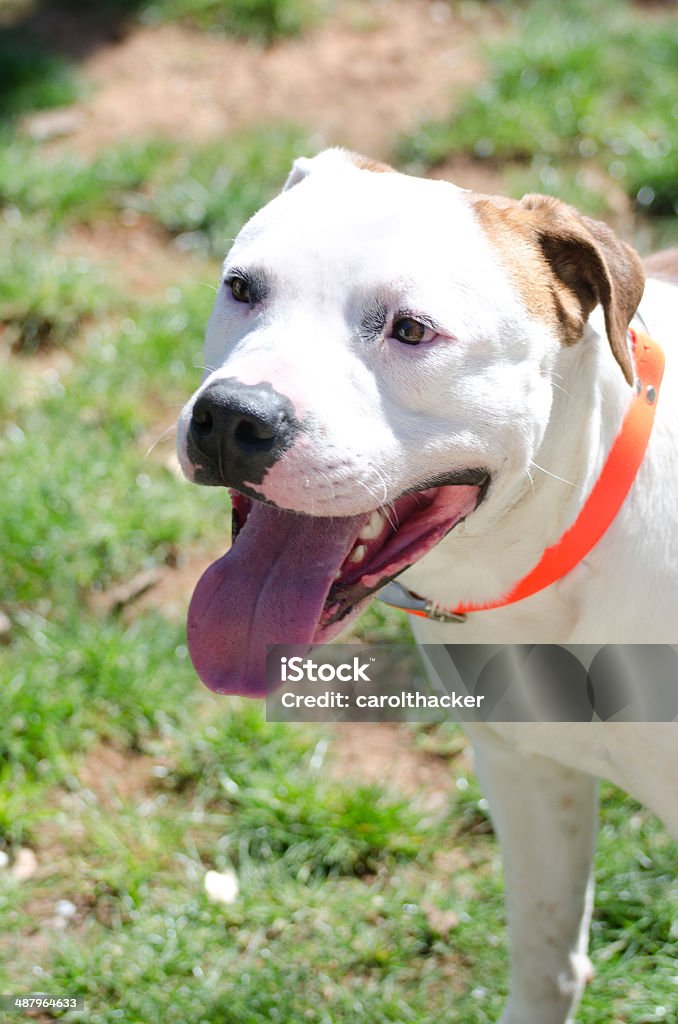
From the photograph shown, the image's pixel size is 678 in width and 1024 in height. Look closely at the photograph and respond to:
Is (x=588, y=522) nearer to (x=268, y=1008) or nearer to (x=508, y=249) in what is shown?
(x=508, y=249)

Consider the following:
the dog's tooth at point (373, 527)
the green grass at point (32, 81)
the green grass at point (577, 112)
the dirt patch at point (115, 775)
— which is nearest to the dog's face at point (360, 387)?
the dog's tooth at point (373, 527)

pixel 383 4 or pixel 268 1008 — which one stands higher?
pixel 383 4

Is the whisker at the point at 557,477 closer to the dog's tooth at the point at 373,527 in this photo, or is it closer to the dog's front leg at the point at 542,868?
the dog's tooth at the point at 373,527

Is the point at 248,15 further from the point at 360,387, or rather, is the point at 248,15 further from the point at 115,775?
the point at 360,387

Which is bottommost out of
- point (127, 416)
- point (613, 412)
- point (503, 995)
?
point (503, 995)

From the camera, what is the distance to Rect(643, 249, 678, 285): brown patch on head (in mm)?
2797

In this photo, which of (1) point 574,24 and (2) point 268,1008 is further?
(1) point 574,24

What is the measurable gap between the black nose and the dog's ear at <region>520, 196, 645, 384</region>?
584 mm

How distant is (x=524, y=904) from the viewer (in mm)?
2818

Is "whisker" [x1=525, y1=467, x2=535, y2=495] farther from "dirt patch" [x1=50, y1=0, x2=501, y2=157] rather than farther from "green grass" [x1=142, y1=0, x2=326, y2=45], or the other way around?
"green grass" [x1=142, y1=0, x2=326, y2=45]

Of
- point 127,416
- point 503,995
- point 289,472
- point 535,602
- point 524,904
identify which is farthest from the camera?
point 127,416

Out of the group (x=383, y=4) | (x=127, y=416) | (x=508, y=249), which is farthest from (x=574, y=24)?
(x=508, y=249)

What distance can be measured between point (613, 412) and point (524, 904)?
1168 millimetres

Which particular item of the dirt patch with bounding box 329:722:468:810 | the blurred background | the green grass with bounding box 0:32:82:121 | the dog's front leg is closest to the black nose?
the dog's front leg
